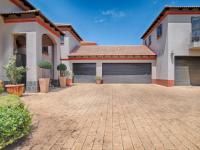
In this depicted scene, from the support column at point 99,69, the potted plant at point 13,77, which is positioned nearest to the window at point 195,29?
the support column at point 99,69

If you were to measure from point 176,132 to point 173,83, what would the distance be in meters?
11.4

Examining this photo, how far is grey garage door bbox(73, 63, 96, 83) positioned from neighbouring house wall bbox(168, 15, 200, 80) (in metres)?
8.26

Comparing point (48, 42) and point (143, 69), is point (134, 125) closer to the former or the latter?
point (48, 42)

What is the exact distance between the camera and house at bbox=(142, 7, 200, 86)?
44.6 feet

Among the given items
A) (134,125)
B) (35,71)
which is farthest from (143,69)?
(134,125)

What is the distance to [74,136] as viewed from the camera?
3422 millimetres

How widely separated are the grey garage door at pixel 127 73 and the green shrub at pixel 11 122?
1528 cm

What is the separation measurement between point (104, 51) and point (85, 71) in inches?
134

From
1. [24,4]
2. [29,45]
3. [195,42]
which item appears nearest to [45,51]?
[24,4]

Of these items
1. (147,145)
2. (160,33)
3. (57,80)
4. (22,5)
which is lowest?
(147,145)

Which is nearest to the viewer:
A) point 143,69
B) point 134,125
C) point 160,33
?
point 134,125

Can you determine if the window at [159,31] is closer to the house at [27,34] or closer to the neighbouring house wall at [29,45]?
the house at [27,34]

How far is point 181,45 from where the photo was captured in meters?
13.9

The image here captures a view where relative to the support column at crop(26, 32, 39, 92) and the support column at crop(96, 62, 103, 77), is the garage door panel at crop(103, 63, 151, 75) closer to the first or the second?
the support column at crop(96, 62, 103, 77)
